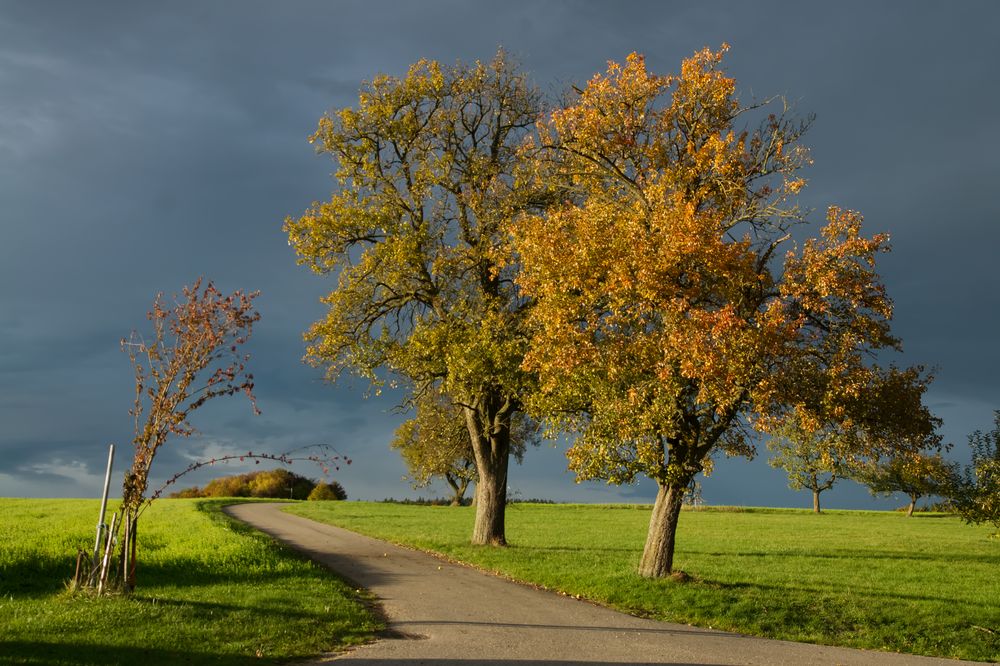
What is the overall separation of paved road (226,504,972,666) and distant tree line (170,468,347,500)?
69.2 meters

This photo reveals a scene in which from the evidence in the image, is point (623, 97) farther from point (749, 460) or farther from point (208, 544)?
point (208, 544)

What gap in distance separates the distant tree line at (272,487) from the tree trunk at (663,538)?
70.4 meters

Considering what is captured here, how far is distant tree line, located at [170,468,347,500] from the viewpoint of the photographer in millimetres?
89250

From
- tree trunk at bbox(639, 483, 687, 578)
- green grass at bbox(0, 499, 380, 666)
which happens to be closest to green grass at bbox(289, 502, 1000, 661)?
tree trunk at bbox(639, 483, 687, 578)

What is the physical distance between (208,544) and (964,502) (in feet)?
84.6

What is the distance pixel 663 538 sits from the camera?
925 inches

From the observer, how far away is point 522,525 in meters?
50.8

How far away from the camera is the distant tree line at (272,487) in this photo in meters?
89.2

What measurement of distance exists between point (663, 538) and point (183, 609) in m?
13.3

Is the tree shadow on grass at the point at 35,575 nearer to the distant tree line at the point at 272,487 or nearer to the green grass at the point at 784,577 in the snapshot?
the green grass at the point at 784,577

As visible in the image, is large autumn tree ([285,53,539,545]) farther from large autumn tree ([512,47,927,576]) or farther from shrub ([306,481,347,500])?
shrub ([306,481,347,500])

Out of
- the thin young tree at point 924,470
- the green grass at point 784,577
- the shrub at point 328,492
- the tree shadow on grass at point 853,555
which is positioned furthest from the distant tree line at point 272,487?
the thin young tree at point 924,470

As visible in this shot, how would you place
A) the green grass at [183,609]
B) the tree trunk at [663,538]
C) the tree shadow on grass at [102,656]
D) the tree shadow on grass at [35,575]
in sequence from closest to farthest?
the tree shadow on grass at [102,656], the green grass at [183,609], the tree shadow on grass at [35,575], the tree trunk at [663,538]

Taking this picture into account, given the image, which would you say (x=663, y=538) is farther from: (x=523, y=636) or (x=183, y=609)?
(x=183, y=609)
